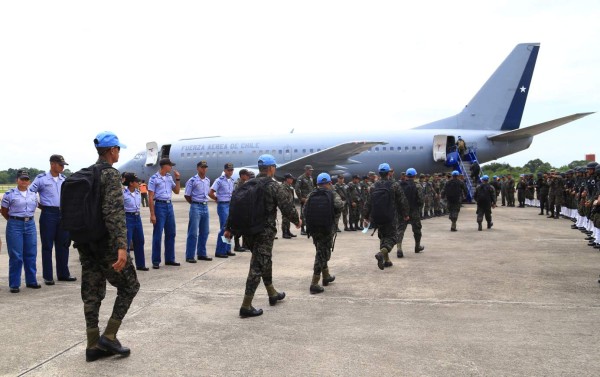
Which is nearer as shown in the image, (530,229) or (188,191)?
(188,191)

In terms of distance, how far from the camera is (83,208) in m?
3.76

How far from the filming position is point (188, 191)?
8828mm

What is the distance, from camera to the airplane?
22875 millimetres

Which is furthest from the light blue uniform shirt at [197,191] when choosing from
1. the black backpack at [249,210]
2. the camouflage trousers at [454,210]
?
the camouflage trousers at [454,210]

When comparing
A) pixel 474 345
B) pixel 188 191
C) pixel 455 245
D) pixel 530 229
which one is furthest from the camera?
pixel 530 229

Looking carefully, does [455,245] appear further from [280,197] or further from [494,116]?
[494,116]

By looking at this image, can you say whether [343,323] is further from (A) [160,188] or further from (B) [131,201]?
(A) [160,188]

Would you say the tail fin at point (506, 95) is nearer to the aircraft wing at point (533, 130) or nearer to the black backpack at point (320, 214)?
the aircraft wing at point (533, 130)

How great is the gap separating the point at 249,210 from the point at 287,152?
761 inches

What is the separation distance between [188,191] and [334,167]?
15.6 m

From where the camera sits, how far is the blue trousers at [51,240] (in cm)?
670

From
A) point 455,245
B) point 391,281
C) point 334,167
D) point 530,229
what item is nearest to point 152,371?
point 391,281

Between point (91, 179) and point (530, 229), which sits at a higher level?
point (91, 179)

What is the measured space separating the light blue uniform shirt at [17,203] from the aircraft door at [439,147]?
19.3 meters
